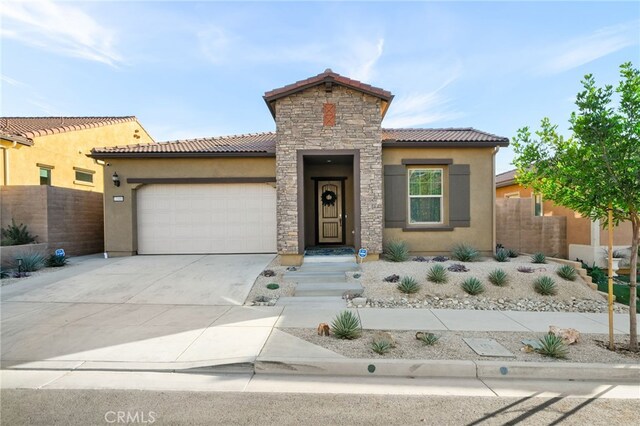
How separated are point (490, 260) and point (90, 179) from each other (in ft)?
60.4

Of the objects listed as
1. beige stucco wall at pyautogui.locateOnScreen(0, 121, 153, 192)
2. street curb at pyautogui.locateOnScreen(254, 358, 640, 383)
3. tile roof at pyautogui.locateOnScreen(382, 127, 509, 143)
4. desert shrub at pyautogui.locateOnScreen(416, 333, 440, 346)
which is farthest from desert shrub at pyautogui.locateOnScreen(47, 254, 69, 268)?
tile roof at pyautogui.locateOnScreen(382, 127, 509, 143)

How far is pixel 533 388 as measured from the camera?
370 centimetres

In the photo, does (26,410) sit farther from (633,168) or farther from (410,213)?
(410,213)

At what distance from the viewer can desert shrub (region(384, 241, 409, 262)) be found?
8961mm

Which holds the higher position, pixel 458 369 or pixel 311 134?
pixel 311 134

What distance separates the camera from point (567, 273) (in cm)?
779

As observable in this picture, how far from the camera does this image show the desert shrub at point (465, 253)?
9133 millimetres

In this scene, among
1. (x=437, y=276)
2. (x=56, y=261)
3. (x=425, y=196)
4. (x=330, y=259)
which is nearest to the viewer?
(x=437, y=276)

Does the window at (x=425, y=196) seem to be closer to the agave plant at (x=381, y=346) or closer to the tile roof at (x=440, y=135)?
the tile roof at (x=440, y=135)

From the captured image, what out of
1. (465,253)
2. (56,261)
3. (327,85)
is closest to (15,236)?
(56,261)

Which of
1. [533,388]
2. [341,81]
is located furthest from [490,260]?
[341,81]

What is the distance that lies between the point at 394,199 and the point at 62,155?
578 inches

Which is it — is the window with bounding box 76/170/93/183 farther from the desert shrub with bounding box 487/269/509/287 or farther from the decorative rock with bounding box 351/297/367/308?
the desert shrub with bounding box 487/269/509/287

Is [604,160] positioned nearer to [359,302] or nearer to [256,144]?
[359,302]
